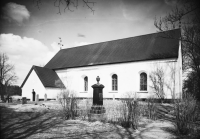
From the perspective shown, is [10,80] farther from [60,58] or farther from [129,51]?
[129,51]

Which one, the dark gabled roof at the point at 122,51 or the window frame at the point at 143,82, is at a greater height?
the dark gabled roof at the point at 122,51

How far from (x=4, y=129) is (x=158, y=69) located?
16.1 metres

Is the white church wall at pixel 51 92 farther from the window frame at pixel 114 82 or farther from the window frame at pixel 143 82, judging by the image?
the window frame at pixel 143 82

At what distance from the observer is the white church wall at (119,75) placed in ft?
60.3

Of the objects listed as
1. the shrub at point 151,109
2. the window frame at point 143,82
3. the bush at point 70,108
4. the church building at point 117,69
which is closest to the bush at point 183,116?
the shrub at point 151,109

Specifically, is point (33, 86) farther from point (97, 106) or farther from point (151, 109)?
point (151, 109)

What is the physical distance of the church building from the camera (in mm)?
17828

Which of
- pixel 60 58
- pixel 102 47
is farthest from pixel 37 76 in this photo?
pixel 102 47

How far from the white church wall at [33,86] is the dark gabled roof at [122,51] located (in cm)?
454

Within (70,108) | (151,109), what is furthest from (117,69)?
(70,108)

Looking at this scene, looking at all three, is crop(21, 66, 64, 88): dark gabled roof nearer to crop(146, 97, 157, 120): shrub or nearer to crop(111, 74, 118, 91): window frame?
crop(111, 74, 118, 91): window frame

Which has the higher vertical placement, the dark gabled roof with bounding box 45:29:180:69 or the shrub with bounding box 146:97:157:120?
the dark gabled roof with bounding box 45:29:180:69

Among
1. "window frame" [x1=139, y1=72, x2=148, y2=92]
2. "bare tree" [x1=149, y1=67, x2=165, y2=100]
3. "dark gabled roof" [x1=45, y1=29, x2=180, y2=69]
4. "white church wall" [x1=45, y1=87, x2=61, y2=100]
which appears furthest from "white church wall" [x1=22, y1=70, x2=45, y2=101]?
"bare tree" [x1=149, y1=67, x2=165, y2=100]

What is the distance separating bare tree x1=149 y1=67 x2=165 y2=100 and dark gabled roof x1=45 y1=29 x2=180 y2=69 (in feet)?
5.64
